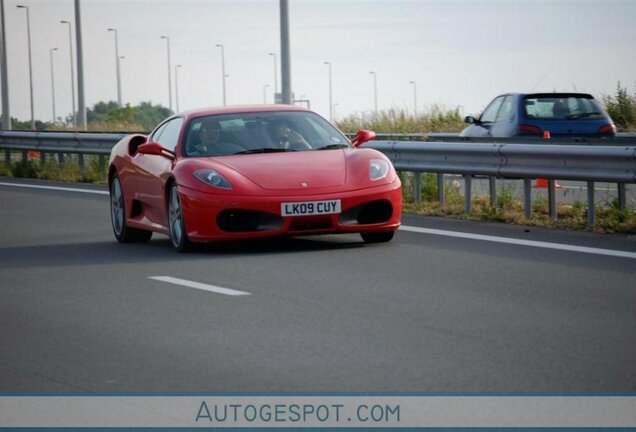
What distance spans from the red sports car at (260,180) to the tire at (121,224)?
15cm

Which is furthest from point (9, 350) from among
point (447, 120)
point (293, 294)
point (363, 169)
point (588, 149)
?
point (447, 120)

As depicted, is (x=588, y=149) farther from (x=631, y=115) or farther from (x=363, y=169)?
(x=631, y=115)

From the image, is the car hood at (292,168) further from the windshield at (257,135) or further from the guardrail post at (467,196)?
the guardrail post at (467,196)

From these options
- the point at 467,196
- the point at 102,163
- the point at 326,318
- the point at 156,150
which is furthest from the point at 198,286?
the point at 102,163

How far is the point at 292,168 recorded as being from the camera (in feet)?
41.8

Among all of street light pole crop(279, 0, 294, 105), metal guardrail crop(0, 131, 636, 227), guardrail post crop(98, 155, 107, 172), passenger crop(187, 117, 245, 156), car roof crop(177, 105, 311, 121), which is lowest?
guardrail post crop(98, 155, 107, 172)

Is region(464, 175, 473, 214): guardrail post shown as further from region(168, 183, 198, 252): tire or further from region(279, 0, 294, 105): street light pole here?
region(279, 0, 294, 105): street light pole

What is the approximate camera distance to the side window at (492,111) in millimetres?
24094

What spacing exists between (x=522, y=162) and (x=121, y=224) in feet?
13.4

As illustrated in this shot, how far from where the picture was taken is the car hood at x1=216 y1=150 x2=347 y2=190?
1254cm

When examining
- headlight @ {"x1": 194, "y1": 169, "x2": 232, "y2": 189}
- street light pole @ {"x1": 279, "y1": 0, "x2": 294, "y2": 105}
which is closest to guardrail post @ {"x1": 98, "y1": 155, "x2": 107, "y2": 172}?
street light pole @ {"x1": 279, "y1": 0, "x2": 294, "y2": 105}

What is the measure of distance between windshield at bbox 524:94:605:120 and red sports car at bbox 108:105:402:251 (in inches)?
381

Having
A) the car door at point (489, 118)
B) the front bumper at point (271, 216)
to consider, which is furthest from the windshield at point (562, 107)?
the front bumper at point (271, 216)

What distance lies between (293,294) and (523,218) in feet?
19.5
